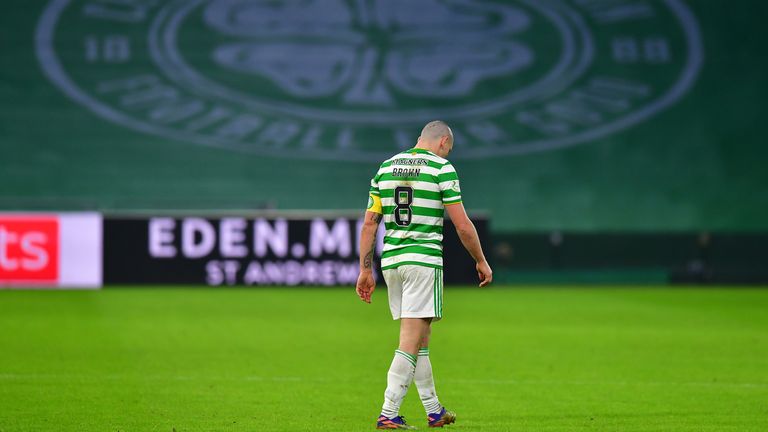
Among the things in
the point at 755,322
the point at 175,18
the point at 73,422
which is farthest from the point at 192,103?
the point at 73,422

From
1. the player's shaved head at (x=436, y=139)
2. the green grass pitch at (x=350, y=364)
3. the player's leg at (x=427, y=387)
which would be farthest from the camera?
the green grass pitch at (x=350, y=364)

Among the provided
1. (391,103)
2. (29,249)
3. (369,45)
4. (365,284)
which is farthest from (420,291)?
(369,45)

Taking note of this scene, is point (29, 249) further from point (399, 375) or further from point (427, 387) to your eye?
point (399, 375)

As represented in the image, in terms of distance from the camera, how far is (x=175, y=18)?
3462 cm

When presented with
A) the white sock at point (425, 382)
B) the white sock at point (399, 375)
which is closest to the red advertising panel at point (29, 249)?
the white sock at point (425, 382)

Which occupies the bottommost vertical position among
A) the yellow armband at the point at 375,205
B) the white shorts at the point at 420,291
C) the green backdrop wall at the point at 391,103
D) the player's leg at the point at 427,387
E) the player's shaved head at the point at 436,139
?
the player's leg at the point at 427,387

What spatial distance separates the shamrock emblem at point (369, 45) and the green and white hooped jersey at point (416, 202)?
25.8 meters

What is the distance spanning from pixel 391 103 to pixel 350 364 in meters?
21.6

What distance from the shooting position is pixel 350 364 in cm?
1208

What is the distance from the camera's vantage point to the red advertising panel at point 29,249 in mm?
23078

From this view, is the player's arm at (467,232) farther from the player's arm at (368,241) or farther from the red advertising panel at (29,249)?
the red advertising panel at (29,249)

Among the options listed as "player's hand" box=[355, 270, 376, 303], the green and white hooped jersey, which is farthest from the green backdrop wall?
the green and white hooped jersey

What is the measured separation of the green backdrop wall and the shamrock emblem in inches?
2.1

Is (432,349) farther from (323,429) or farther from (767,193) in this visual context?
(767,193)
